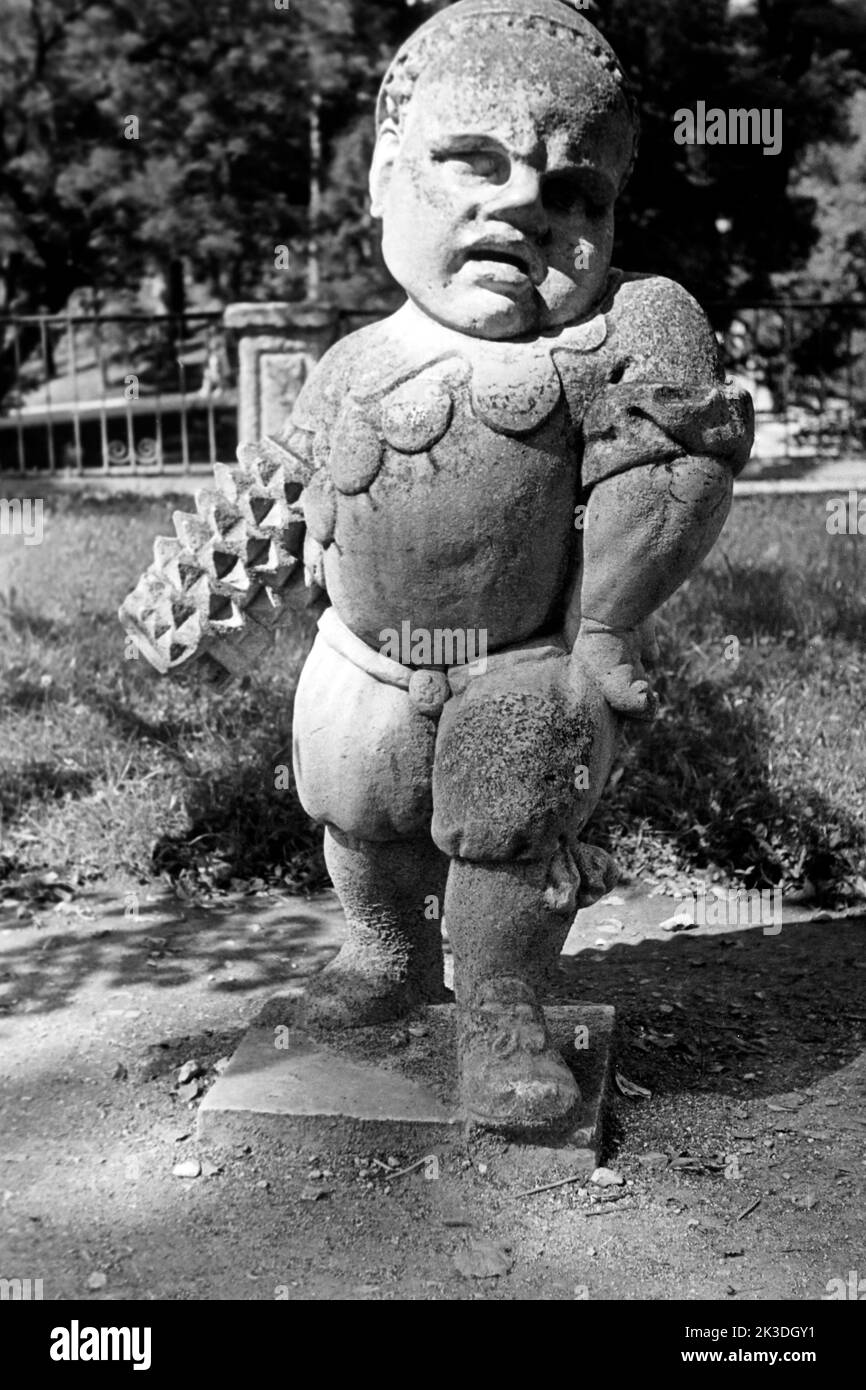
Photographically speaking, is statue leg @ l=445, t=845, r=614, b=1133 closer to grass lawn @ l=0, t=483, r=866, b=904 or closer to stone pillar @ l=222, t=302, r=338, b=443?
grass lawn @ l=0, t=483, r=866, b=904

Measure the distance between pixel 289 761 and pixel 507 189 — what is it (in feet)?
9.65

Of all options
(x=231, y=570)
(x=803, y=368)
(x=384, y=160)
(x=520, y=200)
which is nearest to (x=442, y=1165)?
(x=231, y=570)

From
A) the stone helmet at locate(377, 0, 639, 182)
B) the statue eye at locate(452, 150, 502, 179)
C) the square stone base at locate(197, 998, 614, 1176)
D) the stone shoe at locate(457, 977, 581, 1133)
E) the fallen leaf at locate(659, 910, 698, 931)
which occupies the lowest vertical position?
the fallen leaf at locate(659, 910, 698, 931)

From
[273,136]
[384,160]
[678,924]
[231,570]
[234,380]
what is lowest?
[678,924]

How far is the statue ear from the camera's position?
297 centimetres

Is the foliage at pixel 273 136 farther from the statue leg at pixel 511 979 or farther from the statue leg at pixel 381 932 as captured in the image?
the statue leg at pixel 511 979

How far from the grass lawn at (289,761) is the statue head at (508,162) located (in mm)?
1672

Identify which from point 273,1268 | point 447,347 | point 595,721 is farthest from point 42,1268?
point 447,347

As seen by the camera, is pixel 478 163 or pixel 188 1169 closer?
pixel 478 163

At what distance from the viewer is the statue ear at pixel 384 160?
297cm

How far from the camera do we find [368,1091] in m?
3.19

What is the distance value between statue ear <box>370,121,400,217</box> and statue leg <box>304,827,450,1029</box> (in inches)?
50.9

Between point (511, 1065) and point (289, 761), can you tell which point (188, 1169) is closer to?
point (511, 1065)

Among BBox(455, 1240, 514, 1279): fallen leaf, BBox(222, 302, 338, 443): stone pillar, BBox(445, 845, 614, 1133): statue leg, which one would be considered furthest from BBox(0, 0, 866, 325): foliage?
BBox(455, 1240, 514, 1279): fallen leaf
